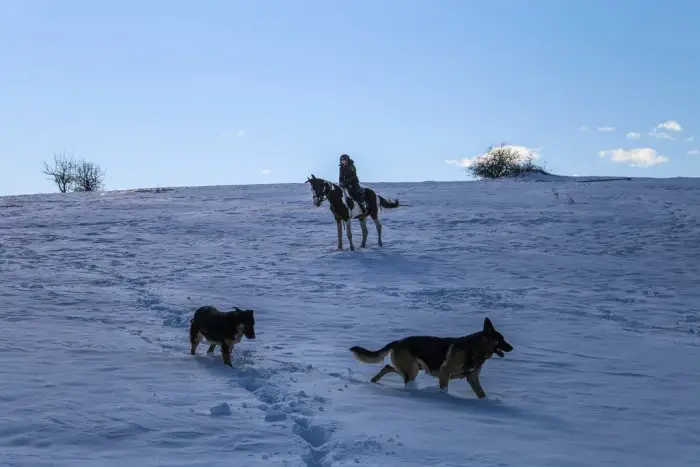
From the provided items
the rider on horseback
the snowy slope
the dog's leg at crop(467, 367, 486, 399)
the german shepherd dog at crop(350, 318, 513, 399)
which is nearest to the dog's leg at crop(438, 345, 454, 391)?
the german shepherd dog at crop(350, 318, 513, 399)

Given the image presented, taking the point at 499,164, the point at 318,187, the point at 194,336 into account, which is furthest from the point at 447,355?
the point at 499,164

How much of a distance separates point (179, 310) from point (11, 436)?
649cm

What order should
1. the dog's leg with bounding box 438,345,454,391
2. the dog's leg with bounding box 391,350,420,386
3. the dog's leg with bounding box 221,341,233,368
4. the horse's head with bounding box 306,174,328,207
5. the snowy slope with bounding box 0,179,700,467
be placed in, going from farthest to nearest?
1. the horse's head with bounding box 306,174,328,207
2. the dog's leg with bounding box 221,341,233,368
3. the dog's leg with bounding box 391,350,420,386
4. the dog's leg with bounding box 438,345,454,391
5. the snowy slope with bounding box 0,179,700,467

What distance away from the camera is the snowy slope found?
5934 millimetres

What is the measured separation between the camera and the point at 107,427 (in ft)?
19.8

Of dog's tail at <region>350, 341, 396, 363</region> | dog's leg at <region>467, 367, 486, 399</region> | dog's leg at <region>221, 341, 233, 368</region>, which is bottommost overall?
dog's leg at <region>467, 367, 486, 399</region>

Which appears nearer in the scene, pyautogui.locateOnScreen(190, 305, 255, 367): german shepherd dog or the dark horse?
pyautogui.locateOnScreen(190, 305, 255, 367): german shepherd dog

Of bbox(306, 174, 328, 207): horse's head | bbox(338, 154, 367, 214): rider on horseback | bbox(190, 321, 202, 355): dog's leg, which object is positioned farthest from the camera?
bbox(338, 154, 367, 214): rider on horseback

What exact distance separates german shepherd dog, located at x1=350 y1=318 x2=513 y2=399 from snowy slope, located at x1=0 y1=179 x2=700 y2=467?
0.24 meters

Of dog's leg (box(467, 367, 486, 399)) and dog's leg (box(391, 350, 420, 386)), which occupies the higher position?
dog's leg (box(391, 350, 420, 386))

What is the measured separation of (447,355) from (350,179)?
12.8 metres

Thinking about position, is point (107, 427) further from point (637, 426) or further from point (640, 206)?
point (640, 206)

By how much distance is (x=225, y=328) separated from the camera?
8.77 metres

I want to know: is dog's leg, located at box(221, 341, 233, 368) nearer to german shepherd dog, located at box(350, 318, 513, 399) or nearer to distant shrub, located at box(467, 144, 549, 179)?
german shepherd dog, located at box(350, 318, 513, 399)
